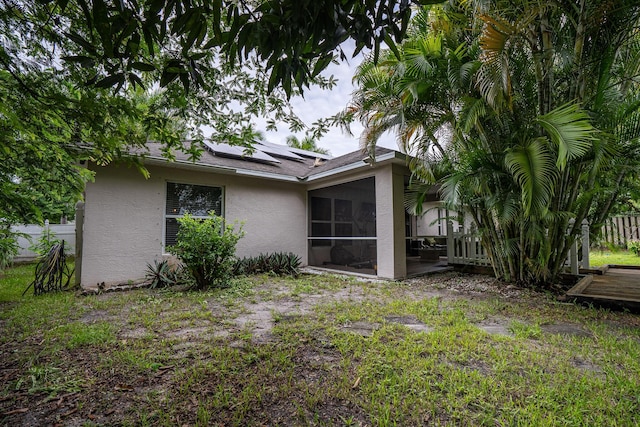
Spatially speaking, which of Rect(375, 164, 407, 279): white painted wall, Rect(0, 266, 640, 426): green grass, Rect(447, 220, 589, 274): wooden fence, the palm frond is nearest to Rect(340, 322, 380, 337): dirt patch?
Rect(0, 266, 640, 426): green grass

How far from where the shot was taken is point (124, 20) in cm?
138

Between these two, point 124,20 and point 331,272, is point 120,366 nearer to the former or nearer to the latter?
point 124,20

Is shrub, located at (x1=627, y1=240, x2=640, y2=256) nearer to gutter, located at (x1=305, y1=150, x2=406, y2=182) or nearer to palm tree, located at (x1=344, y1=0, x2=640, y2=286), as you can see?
palm tree, located at (x1=344, y1=0, x2=640, y2=286)

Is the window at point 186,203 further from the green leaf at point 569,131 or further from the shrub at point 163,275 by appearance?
the green leaf at point 569,131

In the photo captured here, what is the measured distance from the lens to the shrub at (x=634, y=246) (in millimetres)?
9780

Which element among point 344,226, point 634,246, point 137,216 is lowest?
point 634,246

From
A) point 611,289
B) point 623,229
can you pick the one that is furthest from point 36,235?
point 623,229

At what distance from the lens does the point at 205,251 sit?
18.9 feet

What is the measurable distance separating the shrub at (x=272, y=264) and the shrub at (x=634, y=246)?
11.5 metres

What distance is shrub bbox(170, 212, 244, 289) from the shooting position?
5672mm

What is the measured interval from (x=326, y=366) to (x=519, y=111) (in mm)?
5316

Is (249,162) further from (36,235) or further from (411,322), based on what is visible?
(36,235)

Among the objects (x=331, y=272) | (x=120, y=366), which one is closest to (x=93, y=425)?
(x=120, y=366)

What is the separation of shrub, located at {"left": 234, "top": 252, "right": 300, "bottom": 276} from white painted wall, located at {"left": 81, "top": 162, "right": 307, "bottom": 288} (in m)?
0.32
